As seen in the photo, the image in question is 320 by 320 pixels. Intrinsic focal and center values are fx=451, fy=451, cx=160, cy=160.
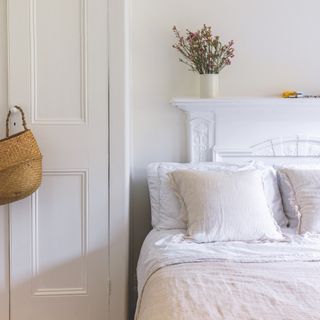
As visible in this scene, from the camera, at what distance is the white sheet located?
5.82ft

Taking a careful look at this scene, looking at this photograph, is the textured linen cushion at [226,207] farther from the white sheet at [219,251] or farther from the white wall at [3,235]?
the white wall at [3,235]

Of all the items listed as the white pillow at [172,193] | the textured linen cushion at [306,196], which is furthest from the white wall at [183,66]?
the textured linen cushion at [306,196]

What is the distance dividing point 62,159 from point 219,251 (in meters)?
0.84

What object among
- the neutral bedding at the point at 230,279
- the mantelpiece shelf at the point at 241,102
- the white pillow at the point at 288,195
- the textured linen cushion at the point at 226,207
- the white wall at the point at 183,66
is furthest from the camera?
the white wall at the point at 183,66

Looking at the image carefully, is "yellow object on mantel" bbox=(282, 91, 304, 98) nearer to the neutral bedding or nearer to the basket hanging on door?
the neutral bedding

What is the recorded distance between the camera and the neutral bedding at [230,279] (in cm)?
132

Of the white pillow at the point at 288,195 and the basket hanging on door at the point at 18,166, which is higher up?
the basket hanging on door at the point at 18,166

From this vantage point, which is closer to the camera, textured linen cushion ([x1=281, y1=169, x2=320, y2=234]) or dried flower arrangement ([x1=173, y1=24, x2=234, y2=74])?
textured linen cushion ([x1=281, y1=169, x2=320, y2=234])

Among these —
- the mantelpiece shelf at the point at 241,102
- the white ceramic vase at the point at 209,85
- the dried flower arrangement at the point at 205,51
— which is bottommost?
the mantelpiece shelf at the point at 241,102

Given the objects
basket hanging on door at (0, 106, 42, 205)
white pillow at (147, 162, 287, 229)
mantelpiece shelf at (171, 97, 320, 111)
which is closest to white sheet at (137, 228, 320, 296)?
white pillow at (147, 162, 287, 229)

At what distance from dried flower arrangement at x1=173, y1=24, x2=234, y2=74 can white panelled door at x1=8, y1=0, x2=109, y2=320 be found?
60cm

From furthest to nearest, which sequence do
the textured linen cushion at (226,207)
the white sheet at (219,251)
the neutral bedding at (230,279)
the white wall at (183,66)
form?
1. the white wall at (183,66)
2. the textured linen cushion at (226,207)
3. the white sheet at (219,251)
4. the neutral bedding at (230,279)

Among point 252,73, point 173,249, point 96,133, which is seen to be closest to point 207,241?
point 173,249

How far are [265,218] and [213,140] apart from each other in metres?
0.67
